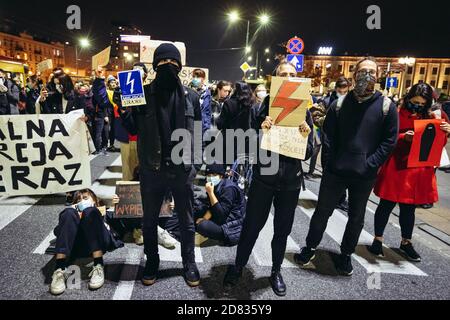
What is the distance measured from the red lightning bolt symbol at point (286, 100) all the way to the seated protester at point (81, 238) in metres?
2.20

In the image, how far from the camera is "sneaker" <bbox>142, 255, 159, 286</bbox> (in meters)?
3.06

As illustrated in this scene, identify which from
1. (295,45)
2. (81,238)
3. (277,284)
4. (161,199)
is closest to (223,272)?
(277,284)

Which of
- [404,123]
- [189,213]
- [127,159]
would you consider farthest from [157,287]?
[404,123]

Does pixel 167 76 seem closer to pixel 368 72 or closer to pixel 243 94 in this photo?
pixel 368 72

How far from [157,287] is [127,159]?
9.25 feet

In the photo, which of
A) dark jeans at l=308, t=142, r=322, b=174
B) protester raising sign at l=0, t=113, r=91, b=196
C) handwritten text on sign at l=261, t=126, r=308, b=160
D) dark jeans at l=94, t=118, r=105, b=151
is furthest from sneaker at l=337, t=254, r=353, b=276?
dark jeans at l=94, t=118, r=105, b=151

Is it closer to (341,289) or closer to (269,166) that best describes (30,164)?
(269,166)

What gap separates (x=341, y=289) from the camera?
3199 millimetres

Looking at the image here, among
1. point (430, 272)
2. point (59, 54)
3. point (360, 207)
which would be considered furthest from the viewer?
point (59, 54)

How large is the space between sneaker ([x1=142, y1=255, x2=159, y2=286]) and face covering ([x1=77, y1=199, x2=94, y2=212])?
934mm

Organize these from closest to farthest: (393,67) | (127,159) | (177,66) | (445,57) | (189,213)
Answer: (177,66)
(189,213)
(127,159)
(393,67)
(445,57)

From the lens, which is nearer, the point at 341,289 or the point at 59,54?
the point at 341,289

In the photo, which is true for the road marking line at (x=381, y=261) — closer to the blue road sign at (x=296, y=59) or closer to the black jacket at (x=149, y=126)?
the black jacket at (x=149, y=126)

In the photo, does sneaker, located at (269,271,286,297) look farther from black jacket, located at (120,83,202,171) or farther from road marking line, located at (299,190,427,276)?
black jacket, located at (120,83,202,171)
